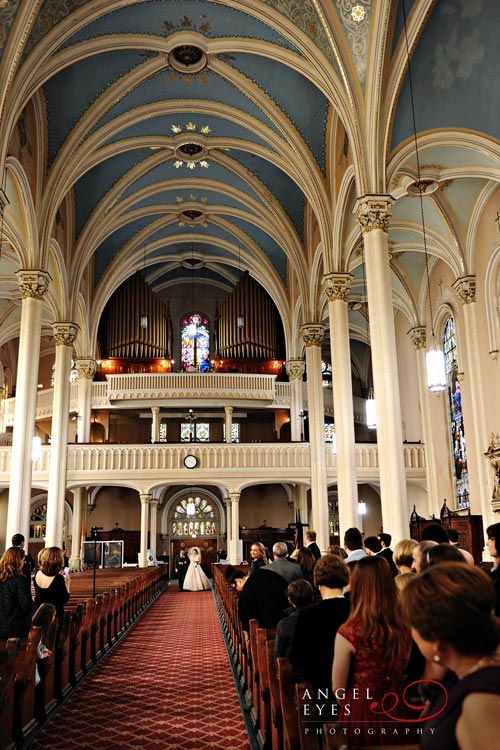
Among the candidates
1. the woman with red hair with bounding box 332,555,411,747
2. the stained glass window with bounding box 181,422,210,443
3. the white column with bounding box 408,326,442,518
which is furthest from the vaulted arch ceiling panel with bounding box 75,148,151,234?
the woman with red hair with bounding box 332,555,411,747

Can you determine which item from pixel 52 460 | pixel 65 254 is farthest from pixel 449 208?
pixel 52 460

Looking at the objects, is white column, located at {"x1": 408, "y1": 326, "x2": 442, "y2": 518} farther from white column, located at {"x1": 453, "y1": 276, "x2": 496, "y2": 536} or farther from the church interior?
white column, located at {"x1": 453, "y1": 276, "x2": 496, "y2": 536}

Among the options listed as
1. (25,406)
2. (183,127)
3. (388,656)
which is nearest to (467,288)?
(183,127)

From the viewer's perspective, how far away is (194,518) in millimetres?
29484

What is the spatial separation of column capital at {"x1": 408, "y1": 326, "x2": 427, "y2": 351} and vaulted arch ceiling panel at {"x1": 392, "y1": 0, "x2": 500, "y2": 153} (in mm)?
8833

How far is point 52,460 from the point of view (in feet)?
63.6

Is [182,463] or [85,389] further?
[85,389]

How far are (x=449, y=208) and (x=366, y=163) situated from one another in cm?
545

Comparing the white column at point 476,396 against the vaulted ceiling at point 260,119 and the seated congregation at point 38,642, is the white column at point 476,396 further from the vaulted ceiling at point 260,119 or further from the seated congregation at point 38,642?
the seated congregation at point 38,642

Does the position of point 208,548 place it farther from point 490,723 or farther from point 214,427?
point 490,723

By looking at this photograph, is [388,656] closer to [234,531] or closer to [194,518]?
[234,531]

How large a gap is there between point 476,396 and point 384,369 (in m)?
6.27

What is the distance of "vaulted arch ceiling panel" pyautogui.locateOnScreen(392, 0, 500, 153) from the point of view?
480 inches

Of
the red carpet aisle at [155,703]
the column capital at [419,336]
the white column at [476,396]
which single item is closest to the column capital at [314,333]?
the column capital at [419,336]
